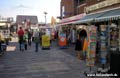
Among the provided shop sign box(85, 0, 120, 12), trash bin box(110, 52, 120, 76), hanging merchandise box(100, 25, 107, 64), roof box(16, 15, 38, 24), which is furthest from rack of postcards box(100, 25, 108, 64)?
Result: roof box(16, 15, 38, 24)

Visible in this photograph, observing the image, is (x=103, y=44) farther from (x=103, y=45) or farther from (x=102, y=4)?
(x=102, y=4)

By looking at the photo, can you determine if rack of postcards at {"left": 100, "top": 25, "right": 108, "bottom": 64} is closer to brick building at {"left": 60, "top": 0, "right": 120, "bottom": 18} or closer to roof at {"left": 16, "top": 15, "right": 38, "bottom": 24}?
brick building at {"left": 60, "top": 0, "right": 120, "bottom": 18}

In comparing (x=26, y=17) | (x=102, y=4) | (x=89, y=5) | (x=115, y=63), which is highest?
(x=26, y=17)

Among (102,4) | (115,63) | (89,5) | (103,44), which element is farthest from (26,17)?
(115,63)

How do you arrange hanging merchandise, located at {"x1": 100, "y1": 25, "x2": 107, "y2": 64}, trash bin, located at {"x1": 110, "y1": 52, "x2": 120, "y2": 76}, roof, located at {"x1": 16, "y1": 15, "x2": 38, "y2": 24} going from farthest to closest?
roof, located at {"x1": 16, "y1": 15, "x2": 38, "y2": 24} < hanging merchandise, located at {"x1": 100, "y1": 25, "x2": 107, "y2": 64} < trash bin, located at {"x1": 110, "y1": 52, "x2": 120, "y2": 76}

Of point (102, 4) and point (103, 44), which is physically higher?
point (102, 4)

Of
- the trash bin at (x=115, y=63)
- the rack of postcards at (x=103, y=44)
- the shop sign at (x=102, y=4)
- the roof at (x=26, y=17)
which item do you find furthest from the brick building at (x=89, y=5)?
the roof at (x=26, y=17)

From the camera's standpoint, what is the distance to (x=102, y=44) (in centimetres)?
1268

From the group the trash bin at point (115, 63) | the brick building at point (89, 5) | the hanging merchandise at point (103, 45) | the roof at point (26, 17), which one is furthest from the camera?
the roof at point (26, 17)

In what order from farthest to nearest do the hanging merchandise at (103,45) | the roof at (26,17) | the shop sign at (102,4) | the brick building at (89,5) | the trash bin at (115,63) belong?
the roof at (26,17)
the brick building at (89,5)
the shop sign at (102,4)
the hanging merchandise at (103,45)
the trash bin at (115,63)

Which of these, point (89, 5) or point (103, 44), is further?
point (89, 5)

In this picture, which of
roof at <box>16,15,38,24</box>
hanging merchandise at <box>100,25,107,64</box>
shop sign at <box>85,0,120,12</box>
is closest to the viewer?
hanging merchandise at <box>100,25,107,64</box>

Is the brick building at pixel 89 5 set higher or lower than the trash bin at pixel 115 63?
higher

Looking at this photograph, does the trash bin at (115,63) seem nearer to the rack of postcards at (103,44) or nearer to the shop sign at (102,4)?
the rack of postcards at (103,44)
